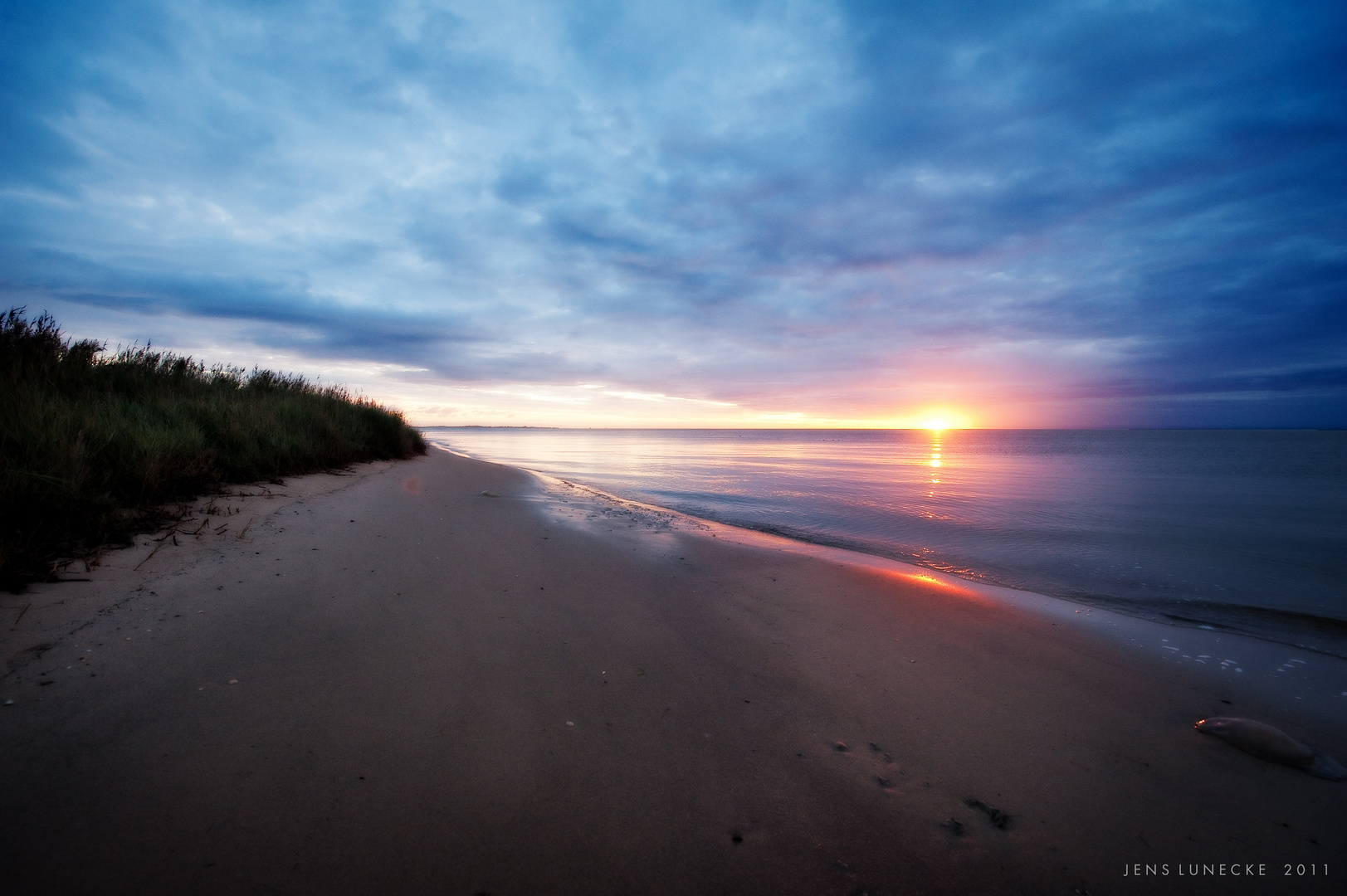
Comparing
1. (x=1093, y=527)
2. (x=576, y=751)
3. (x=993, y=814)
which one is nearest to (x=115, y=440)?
(x=576, y=751)

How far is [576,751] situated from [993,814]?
1.74 m

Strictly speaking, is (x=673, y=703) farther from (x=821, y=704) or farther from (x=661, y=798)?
(x=821, y=704)

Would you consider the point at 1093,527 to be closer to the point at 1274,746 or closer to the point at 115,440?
the point at 1274,746

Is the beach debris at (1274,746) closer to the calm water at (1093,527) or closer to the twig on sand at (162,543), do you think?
the calm water at (1093,527)

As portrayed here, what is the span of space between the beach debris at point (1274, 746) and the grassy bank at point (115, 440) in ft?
21.5

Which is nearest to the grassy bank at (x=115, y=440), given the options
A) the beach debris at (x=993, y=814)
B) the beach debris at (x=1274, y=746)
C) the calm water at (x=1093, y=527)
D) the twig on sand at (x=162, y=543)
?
the twig on sand at (x=162, y=543)

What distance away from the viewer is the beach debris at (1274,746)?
242cm

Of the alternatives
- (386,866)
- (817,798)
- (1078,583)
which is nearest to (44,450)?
(386,866)

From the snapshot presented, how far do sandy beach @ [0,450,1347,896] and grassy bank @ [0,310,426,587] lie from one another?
43cm

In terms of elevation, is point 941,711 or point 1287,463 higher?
point 1287,463

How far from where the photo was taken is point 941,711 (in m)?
2.73

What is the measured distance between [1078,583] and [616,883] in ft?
21.6

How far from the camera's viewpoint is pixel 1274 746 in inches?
97.3

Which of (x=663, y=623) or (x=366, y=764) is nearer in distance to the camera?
(x=366, y=764)
